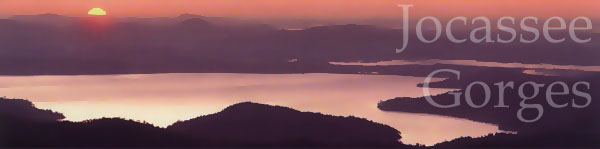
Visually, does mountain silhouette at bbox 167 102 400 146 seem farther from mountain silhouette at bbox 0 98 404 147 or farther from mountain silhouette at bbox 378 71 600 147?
mountain silhouette at bbox 378 71 600 147

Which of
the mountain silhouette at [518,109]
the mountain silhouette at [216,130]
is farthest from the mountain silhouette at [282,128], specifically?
the mountain silhouette at [518,109]

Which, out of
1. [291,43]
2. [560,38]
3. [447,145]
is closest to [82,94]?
[291,43]

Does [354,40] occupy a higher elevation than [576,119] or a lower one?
higher

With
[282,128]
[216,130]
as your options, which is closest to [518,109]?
[282,128]

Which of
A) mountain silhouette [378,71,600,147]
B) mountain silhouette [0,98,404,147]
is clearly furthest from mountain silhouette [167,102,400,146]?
mountain silhouette [378,71,600,147]

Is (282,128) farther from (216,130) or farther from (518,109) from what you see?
(518,109)

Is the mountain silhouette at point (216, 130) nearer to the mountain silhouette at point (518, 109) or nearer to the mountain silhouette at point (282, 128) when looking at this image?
the mountain silhouette at point (282, 128)

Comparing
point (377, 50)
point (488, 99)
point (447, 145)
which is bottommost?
point (447, 145)

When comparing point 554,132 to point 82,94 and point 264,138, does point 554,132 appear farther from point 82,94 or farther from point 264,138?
point 82,94

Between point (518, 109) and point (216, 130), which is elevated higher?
point (518, 109)

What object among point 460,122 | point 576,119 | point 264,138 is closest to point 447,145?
point 460,122

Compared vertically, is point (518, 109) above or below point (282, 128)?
above
